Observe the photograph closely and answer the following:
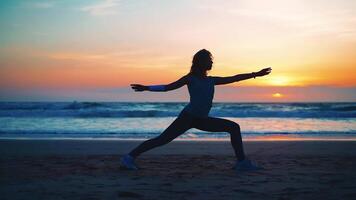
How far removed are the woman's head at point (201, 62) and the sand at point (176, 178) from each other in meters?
1.49

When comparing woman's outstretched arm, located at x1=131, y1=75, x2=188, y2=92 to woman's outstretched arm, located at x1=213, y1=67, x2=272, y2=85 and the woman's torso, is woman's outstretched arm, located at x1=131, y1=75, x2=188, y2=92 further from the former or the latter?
woman's outstretched arm, located at x1=213, y1=67, x2=272, y2=85

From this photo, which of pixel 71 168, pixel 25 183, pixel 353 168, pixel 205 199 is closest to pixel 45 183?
pixel 25 183

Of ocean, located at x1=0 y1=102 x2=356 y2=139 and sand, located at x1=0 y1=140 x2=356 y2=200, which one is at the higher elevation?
ocean, located at x1=0 y1=102 x2=356 y2=139

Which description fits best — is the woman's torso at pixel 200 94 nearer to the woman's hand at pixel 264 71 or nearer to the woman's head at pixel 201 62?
the woman's head at pixel 201 62

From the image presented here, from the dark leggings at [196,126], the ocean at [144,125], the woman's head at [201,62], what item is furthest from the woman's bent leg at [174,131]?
the ocean at [144,125]

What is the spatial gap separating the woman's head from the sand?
1.49 meters

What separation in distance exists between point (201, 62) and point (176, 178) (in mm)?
1700

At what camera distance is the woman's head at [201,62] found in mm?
5773

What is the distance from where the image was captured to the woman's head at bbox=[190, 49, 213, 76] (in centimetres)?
577

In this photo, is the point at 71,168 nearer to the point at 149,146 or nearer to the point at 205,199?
the point at 149,146

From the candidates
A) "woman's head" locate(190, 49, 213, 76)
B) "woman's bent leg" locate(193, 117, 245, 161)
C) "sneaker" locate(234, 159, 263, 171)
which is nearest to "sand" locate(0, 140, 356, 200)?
"sneaker" locate(234, 159, 263, 171)

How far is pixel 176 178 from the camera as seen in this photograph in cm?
536

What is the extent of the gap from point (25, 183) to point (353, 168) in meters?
4.78

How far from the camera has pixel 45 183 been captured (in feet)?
16.4
